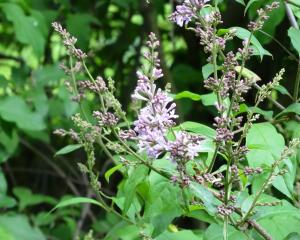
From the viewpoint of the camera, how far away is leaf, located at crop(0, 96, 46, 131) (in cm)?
233

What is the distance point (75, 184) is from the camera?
3.32m

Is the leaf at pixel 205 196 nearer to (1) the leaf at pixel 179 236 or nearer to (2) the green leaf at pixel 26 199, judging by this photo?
(1) the leaf at pixel 179 236

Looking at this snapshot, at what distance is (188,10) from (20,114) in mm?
1409

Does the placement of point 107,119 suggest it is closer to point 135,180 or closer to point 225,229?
point 135,180

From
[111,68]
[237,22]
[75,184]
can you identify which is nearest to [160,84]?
[237,22]

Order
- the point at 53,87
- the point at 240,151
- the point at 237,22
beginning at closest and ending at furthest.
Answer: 1. the point at 240,151
2. the point at 237,22
3. the point at 53,87

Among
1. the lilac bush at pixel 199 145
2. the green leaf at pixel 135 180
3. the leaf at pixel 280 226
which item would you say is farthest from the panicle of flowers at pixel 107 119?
the leaf at pixel 280 226

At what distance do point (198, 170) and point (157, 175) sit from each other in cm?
7

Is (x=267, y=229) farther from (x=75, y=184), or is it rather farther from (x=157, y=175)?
(x=75, y=184)

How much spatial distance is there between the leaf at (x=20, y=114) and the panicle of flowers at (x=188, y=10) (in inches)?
52.8

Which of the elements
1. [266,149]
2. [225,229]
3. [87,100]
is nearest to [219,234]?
[225,229]

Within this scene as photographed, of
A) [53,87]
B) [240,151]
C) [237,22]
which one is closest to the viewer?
[240,151]

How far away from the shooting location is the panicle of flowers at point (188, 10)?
1.04 m

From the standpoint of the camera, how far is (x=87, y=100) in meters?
2.58
